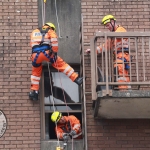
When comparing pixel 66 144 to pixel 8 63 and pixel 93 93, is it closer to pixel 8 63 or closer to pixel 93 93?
pixel 93 93

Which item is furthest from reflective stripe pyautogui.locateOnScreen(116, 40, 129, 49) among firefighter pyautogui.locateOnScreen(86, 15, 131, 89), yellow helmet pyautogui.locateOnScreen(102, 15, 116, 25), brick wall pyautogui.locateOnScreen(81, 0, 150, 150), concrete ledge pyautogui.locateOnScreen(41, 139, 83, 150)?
concrete ledge pyautogui.locateOnScreen(41, 139, 83, 150)

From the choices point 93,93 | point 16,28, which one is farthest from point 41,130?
point 16,28

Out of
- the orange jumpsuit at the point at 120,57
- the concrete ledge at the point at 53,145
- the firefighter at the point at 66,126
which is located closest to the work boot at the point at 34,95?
the firefighter at the point at 66,126

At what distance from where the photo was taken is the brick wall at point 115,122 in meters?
11.6

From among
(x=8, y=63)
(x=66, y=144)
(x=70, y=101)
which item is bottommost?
(x=66, y=144)

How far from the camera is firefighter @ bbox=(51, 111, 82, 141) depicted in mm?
11469

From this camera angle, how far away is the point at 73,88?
12273 mm

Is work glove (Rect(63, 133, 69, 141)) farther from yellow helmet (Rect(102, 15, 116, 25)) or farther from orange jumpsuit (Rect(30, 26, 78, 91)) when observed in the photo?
yellow helmet (Rect(102, 15, 116, 25))

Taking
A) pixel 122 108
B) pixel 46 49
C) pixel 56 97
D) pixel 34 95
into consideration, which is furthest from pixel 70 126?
pixel 46 49

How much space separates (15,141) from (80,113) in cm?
149

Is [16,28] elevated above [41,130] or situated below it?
above

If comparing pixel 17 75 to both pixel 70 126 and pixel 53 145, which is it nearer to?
pixel 70 126

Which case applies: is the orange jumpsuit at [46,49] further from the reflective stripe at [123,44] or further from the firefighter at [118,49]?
the reflective stripe at [123,44]

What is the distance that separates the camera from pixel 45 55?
11.5 meters
